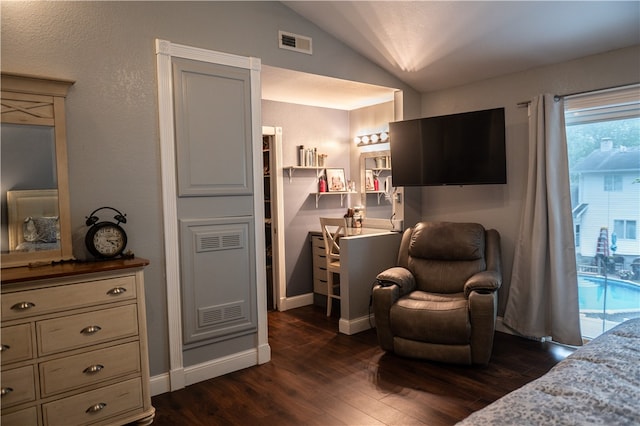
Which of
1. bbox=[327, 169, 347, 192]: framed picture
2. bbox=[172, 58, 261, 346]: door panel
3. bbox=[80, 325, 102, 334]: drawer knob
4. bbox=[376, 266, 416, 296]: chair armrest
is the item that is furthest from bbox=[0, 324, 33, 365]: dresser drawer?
bbox=[327, 169, 347, 192]: framed picture

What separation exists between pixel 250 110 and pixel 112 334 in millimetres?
1846

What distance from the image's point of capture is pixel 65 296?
7.30ft

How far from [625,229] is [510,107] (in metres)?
1.41

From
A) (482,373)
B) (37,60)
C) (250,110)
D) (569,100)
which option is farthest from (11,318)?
(569,100)

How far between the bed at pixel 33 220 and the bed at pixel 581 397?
242cm

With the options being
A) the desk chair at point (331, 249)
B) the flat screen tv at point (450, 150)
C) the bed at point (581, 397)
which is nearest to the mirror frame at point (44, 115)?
the bed at point (581, 397)

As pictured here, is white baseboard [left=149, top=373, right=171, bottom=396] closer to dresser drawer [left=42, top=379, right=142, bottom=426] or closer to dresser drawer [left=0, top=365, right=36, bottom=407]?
dresser drawer [left=42, top=379, right=142, bottom=426]

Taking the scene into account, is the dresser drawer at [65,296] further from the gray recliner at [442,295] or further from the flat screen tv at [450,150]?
the flat screen tv at [450,150]

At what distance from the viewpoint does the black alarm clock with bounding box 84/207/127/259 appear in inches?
101

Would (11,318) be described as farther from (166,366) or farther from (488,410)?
(488,410)

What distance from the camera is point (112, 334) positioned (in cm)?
238

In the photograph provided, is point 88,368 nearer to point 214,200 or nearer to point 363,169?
point 214,200

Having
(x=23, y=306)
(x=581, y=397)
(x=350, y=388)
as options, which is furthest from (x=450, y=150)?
(x=23, y=306)

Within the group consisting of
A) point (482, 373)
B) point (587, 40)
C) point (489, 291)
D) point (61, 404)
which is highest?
point (587, 40)
